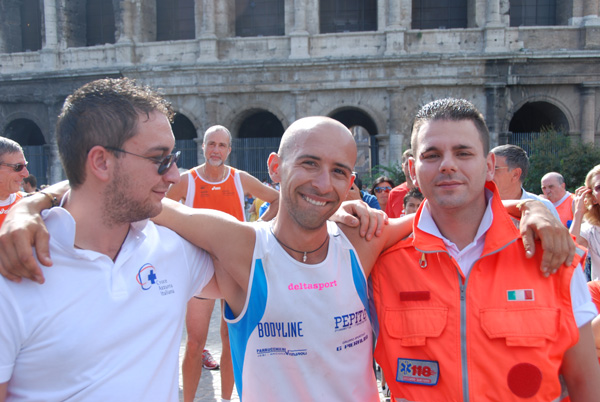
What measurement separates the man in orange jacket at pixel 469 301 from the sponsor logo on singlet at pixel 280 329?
14.0 inches

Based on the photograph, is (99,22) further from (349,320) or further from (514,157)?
(349,320)

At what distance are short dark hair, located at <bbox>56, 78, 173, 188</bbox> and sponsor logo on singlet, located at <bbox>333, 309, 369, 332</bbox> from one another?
1112 millimetres

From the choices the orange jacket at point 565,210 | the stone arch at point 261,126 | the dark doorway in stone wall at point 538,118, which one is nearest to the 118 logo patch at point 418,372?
the orange jacket at point 565,210

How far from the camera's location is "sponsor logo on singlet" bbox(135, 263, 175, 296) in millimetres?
1767

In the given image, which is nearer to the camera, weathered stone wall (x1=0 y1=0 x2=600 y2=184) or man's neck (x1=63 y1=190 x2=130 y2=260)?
man's neck (x1=63 y1=190 x2=130 y2=260)

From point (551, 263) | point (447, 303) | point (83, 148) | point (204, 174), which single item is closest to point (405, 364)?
point (447, 303)

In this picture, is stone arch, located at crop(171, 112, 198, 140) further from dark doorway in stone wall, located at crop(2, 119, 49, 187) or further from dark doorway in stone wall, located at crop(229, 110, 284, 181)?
dark doorway in stone wall, located at crop(2, 119, 49, 187)

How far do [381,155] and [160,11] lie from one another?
10.7m

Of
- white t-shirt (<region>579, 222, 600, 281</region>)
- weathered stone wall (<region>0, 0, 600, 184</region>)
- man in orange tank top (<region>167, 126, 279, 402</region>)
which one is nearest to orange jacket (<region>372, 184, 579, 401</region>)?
white t-shirt (<region>579, 222, 600, 281</region>)

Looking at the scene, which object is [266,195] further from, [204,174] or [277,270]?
[277,270]

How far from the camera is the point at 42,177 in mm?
18844

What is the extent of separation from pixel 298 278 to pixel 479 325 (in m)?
0.74

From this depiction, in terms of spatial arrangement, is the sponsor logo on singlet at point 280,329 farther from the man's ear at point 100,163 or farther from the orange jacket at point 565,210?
the orange jacket at point 565,210

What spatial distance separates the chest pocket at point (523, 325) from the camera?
5.94ft
